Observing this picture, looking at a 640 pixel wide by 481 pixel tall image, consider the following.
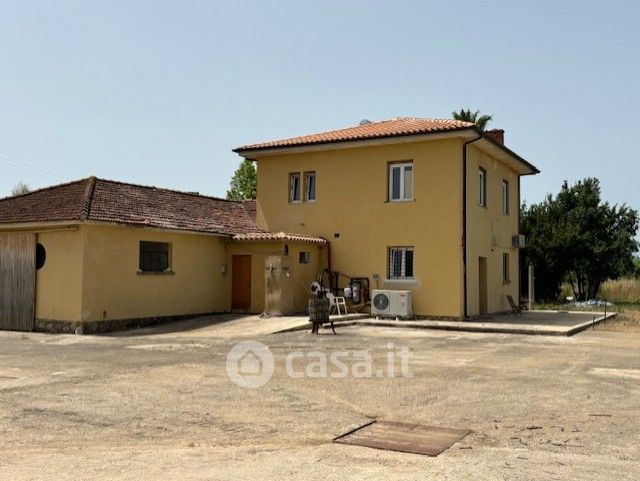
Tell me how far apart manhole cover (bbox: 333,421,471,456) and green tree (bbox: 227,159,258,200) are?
39606mm

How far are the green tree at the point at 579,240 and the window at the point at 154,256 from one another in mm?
20595

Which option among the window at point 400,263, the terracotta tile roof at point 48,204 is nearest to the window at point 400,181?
the window at point 400,263

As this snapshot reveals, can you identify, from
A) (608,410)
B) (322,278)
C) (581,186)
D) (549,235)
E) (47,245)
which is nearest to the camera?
(608,410)

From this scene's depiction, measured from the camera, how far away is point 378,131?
883 inches

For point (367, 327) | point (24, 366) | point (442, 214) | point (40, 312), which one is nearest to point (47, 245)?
point (40, 312)

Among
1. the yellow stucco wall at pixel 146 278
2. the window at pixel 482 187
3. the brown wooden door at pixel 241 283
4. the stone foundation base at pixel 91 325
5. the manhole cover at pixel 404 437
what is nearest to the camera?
the manhole cover at pixel 404 437

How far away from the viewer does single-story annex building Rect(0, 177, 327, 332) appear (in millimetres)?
18375

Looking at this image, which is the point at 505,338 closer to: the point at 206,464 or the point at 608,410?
the point at 608,410

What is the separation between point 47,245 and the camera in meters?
19.0

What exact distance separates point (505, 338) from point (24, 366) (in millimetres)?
11076

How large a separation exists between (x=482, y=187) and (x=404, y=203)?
3.36 meters

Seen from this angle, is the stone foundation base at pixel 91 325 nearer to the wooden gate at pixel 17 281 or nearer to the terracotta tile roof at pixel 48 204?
the wooden gate at pixel 17 281

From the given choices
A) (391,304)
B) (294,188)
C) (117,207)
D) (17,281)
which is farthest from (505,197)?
(17,281)

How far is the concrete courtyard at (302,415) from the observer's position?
572 centimetres
